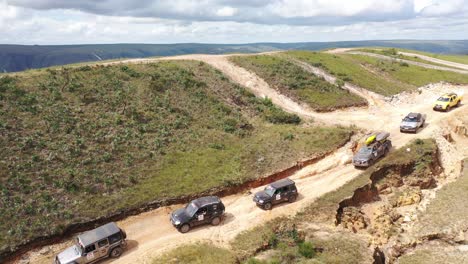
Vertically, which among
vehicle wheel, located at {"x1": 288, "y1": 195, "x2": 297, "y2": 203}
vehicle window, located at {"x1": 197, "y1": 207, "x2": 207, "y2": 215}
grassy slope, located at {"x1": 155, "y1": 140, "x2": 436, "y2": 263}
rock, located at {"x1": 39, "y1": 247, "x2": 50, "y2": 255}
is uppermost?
vehicle window, located at {"x1": 197, "y1": 207, "x2": 207, "y2": 215}

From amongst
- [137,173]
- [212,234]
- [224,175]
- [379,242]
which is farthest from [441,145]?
[137,173]

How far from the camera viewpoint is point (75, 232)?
27.4 meters

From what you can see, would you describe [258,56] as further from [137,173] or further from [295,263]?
[295,263]

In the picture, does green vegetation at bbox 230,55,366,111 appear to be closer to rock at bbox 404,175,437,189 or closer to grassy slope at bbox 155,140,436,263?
rock at bbox 404,175,437,189

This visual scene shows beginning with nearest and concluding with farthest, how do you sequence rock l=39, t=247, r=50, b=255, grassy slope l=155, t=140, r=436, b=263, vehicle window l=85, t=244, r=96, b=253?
vehicle window l=85, t=244, r=96, b=253 < grassy slope l=155, t=140, r=436, b=263 < rock l=39, t=247, r=50, b=255

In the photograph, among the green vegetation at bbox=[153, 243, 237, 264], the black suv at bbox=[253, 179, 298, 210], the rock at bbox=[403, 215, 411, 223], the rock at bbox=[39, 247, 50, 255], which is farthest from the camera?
the black suv at bbox=[253, 179, 298, 210]

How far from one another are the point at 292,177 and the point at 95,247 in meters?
20.4

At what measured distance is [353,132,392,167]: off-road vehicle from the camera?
36312mm

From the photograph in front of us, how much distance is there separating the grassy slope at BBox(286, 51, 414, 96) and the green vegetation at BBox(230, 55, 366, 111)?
6.04 metres

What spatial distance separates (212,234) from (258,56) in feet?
166

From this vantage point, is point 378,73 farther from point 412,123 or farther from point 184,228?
point 184,228

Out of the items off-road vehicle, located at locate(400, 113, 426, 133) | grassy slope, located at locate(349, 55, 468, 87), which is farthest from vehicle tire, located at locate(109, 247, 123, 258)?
grassy slope, located at locate(349, 55, 468, 87)

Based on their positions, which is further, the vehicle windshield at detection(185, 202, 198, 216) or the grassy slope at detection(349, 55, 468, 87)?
the grassy slope at detection(349, 55, 468, 87)

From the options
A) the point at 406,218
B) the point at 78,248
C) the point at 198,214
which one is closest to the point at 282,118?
the point at 406,218
